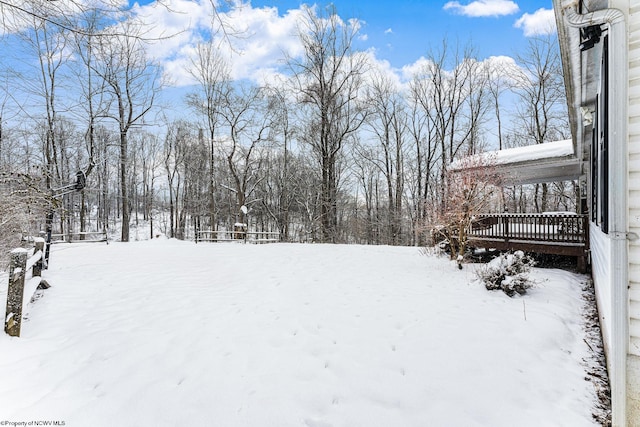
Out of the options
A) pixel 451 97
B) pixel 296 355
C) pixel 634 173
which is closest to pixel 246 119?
pixel 451 97

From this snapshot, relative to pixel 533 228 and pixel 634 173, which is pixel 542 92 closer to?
pixel 533 228

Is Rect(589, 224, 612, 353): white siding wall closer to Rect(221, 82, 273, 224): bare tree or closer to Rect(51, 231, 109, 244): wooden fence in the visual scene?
Rect(51, 231, 109, 244): wooden fence

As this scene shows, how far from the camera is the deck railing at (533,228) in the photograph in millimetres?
7027

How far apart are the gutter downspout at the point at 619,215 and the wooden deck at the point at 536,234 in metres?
5.29

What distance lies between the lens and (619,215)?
7.49 ft

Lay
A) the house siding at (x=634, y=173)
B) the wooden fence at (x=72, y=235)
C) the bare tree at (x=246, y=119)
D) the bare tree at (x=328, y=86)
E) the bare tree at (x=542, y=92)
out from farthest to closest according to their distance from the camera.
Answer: the bare tree at (x=246, y=119) < the bare tree at (x=542, y=92) < the bare tree at (x=328, y=86) < the wooden fence at (x=72, y=235) < the house siding at (x=634, y=173)

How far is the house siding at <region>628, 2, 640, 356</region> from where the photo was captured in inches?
87.7

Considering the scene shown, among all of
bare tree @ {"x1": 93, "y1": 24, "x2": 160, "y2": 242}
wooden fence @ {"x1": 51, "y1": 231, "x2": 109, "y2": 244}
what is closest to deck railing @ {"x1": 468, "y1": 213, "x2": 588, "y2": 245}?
wooden fence @ {"x1": 51, "y1": 231, "x2": 109, "y2": 244}

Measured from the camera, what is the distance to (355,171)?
22.0m

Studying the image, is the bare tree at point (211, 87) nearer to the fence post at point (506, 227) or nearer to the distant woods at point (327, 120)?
the distant woods at point (327, 120)

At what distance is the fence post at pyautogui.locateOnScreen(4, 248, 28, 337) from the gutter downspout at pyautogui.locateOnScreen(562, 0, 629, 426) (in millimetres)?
5866

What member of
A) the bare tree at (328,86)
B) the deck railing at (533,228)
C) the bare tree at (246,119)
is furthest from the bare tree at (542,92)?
the bare tree at (246,119)

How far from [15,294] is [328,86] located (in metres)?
15.8

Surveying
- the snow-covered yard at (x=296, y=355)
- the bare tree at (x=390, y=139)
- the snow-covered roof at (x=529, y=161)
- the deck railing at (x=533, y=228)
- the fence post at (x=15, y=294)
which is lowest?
the snow-covered yard at (x=296, y=355)
